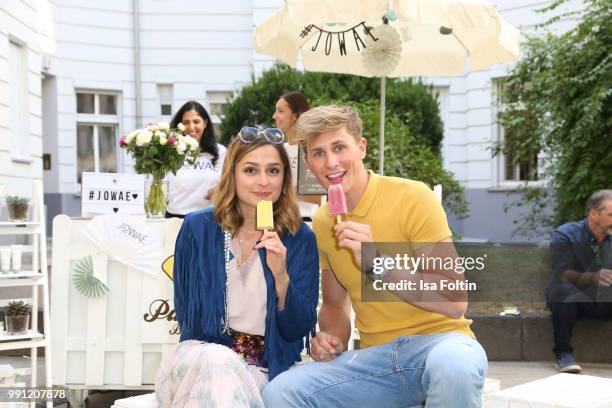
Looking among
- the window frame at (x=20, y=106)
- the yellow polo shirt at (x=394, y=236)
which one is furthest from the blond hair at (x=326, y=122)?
the window frame at (x=20, y=106)

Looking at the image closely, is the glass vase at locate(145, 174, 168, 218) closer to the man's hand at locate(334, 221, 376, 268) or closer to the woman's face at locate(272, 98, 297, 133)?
the woman's face at locate(272, 98, 297, 133)

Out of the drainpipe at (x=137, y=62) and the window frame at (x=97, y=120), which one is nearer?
the window frame at (x=97, y=120)

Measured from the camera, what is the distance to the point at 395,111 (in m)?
12.3

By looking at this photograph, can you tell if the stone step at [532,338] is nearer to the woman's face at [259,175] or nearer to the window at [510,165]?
the woman's face at [259,175]

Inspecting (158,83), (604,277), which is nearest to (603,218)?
(604,277)

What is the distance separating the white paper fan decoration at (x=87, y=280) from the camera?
4102 millimetres

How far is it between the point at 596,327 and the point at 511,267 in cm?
82

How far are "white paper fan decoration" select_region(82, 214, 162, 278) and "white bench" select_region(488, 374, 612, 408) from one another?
2040 millimetres

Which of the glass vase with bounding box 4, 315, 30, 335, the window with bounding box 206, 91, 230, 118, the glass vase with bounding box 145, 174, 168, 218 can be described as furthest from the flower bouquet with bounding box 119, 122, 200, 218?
the window with bounding box 206, 91, 230, 118

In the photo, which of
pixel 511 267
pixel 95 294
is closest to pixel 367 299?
pixel 95 294

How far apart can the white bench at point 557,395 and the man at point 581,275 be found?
236 centimetres

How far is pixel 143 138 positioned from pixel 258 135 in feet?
5.72

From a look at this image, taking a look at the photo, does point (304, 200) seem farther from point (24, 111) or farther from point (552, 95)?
point (24, 111)

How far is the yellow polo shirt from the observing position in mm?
2723
